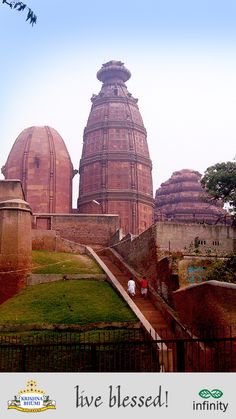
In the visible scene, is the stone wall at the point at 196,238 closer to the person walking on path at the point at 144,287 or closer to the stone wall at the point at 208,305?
the person walking on path at the point at 144,287

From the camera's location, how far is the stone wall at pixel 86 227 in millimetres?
35094

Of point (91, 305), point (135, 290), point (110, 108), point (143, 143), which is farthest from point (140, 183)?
point (91, 305)

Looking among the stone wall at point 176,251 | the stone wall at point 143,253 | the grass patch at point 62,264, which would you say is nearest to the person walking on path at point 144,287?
the stone wall at point 176,251

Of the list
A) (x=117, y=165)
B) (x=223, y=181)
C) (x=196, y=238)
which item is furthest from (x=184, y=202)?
(x=196, y=238)

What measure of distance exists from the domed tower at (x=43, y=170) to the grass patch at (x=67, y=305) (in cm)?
1958

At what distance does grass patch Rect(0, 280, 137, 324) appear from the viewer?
1850cm

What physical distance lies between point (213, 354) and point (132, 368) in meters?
2.25

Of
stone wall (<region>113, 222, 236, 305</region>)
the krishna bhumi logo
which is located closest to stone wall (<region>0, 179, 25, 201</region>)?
stone wall (<region>113, 222, 236, 305</region>)

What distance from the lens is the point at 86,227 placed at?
3538 cm

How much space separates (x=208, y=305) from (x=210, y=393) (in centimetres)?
537

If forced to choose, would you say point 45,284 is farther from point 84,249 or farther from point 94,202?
point 94,202

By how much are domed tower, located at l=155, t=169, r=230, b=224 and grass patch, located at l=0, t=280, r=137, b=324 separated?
24.1 metres

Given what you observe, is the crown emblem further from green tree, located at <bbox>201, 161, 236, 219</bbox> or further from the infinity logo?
green tree, located at <bbox>201, 161, 236, 219</bbox>

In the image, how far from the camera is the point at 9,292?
72.8ft
